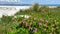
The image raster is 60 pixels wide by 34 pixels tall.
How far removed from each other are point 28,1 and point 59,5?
1.61 metres

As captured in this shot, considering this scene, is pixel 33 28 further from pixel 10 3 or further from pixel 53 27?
pixel 10 3

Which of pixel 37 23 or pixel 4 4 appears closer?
pixel 37 23

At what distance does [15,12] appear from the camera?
9930 mm

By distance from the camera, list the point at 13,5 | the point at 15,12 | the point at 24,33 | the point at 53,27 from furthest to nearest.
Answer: the point at 13,5, the point at 15,12, the point at 53,27, the point at 24,33

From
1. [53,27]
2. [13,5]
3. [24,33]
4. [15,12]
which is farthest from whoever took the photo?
[13,5]

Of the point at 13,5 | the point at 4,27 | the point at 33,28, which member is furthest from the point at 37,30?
the point at 13,5

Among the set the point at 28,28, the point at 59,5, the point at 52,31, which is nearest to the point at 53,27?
the point at 52,31

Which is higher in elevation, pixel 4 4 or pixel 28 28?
pixel 28 28

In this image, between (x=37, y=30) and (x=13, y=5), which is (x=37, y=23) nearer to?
(x=37, y=30)

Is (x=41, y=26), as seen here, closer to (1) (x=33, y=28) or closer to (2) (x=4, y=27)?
(1) (x=33, y=28)

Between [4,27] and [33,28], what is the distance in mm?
956

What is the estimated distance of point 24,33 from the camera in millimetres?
5988

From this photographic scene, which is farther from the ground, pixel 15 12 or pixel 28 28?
pixel 28 28

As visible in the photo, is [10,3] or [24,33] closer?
[24,33]
